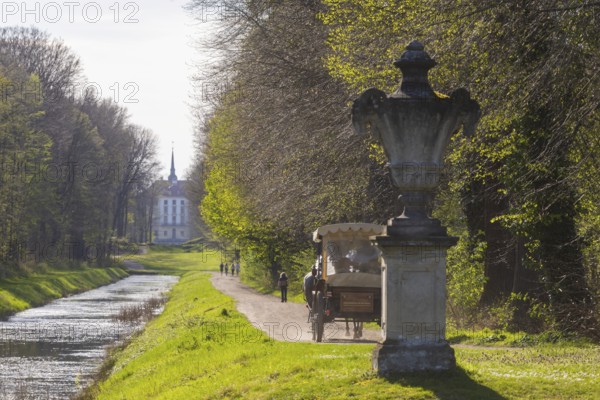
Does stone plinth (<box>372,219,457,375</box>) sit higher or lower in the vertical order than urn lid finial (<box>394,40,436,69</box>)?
lower

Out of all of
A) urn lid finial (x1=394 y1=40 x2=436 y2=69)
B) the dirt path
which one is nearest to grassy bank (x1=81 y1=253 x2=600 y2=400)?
the dirt path

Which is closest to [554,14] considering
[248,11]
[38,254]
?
[248,11]

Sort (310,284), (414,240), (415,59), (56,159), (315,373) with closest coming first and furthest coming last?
(414,240) → (415,59) → (315,373) → (310,284) → (56,159)

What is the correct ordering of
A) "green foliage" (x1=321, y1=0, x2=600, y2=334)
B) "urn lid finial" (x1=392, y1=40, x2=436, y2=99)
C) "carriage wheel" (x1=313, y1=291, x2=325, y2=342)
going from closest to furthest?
"urn lid finial" (x1=392, y1=40, x2=436, y2=99), "green foliage" (x1=321, y1=0, x2=600, y2=334), "carriage wheel" (x1=313, y1=291, x2=325, y2=342)

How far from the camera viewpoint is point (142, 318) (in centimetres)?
4484

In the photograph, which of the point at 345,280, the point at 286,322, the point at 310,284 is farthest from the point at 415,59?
the point at 286,322

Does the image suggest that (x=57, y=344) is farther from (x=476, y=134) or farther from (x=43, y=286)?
(x=43, y=286)

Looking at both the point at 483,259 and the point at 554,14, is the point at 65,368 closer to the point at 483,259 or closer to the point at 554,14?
the point at 483,259

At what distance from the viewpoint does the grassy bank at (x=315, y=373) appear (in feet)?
41.5

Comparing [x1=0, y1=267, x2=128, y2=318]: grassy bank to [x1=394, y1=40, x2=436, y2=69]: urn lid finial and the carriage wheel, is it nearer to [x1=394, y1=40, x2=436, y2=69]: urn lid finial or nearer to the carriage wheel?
the carriage wheel

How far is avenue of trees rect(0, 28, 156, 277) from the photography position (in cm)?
5562

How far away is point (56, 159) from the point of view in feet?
248

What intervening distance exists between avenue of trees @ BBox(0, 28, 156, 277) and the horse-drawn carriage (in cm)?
2946

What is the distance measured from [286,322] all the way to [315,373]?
56.2 ft
